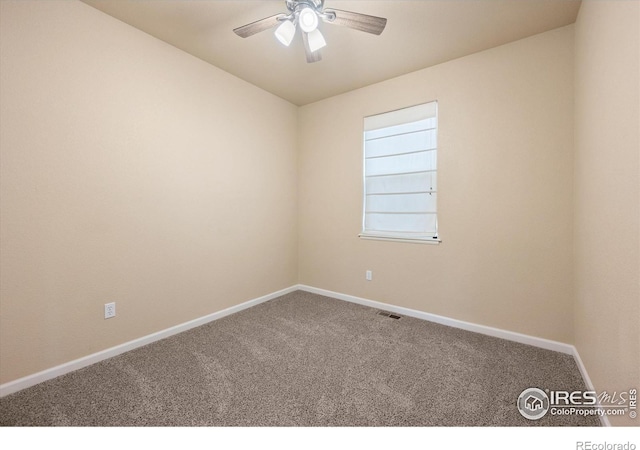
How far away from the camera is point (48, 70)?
71.5 inches

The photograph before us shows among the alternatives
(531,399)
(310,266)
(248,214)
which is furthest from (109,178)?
(531,399)

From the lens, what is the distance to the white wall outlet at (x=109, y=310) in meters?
2.11

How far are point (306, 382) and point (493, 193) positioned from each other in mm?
2294

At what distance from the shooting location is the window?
113 inches

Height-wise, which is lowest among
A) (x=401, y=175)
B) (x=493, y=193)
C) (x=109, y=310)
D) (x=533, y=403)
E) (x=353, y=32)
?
(x=533, y=403)

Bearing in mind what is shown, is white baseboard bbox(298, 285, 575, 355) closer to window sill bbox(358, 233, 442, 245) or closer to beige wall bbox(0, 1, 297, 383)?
window sill bbox(358, 233, 442, 245)

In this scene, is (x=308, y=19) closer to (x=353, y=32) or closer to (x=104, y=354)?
(x=353, y=32)

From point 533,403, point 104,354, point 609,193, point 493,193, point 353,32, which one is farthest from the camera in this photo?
point 493,193

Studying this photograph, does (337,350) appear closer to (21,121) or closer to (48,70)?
(21,121)

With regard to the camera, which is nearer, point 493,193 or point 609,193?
point 609,193

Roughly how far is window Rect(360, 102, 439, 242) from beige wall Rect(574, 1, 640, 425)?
1164 millimetres

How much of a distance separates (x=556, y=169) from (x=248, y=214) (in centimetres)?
305

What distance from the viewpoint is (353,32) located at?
87.9 inches

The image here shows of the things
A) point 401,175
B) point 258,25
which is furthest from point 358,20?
point 401,175
